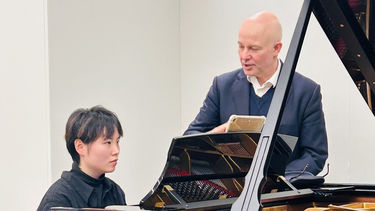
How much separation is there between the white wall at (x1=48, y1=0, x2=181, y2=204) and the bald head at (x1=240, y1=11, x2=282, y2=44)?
1428 mm

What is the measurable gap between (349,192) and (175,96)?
113 inches

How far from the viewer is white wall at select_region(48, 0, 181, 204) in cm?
441

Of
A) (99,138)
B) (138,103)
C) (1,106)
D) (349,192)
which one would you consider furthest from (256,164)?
(138,103)

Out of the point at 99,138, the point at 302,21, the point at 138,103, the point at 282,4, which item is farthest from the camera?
the point at 138,103

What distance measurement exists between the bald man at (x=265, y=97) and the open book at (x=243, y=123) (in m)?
0.73

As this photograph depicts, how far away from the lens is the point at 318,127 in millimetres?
3465

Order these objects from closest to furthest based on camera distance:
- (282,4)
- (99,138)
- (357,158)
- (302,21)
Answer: (302,21) < (99,138) < (357,158) < (282,4)

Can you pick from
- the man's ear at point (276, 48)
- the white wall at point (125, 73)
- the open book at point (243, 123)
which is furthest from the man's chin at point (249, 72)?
the white wall at point (125, 73)

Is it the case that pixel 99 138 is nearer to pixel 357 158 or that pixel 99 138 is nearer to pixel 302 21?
pixel 302 21

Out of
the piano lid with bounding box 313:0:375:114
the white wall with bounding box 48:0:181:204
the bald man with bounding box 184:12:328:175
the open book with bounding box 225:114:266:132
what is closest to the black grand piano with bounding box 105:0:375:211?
the piano lid with bounding box 313:0:375:114

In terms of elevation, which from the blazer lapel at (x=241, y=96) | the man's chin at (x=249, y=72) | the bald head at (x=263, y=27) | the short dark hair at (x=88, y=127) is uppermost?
the bald head at (x=263, y=27)

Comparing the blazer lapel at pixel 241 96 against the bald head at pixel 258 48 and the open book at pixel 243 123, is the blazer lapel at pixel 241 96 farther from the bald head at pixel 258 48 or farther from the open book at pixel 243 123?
the open book at pixel 243 123

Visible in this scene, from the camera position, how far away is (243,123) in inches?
103

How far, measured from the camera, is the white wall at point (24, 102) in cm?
430
